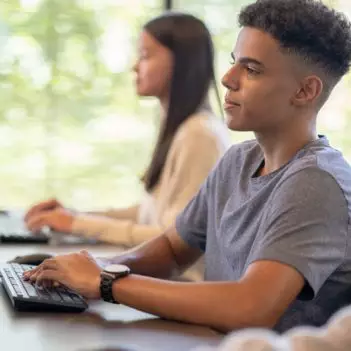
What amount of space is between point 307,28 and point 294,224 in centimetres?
39

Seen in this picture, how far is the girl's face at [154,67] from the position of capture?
233 centimetres

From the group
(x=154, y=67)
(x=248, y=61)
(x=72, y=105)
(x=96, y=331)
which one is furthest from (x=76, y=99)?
(x=96, y=331)

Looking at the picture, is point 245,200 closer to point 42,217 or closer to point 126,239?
point 126,239

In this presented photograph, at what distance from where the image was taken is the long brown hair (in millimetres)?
2277

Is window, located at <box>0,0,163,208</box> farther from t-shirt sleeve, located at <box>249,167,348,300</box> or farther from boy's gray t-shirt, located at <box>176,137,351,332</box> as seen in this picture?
t-shirt sleeve, located at <box>249,167,348,300</box>

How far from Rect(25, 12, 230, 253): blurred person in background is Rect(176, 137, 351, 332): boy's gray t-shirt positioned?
469mm

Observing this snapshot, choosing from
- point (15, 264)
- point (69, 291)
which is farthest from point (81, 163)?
point (69, 291)

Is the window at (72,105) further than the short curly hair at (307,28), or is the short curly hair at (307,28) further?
the window at (72,105)

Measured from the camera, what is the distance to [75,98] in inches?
125

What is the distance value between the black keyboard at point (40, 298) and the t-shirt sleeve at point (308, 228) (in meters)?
0.34

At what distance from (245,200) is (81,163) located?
177 cm

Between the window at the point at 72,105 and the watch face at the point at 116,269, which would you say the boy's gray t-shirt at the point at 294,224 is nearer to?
the watch face at the point at 116,269

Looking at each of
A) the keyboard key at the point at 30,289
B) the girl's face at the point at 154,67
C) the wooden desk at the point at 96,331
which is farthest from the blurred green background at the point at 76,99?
the wooden desk at the point at 96,331

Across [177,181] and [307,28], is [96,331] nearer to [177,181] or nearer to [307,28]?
[307,28]
